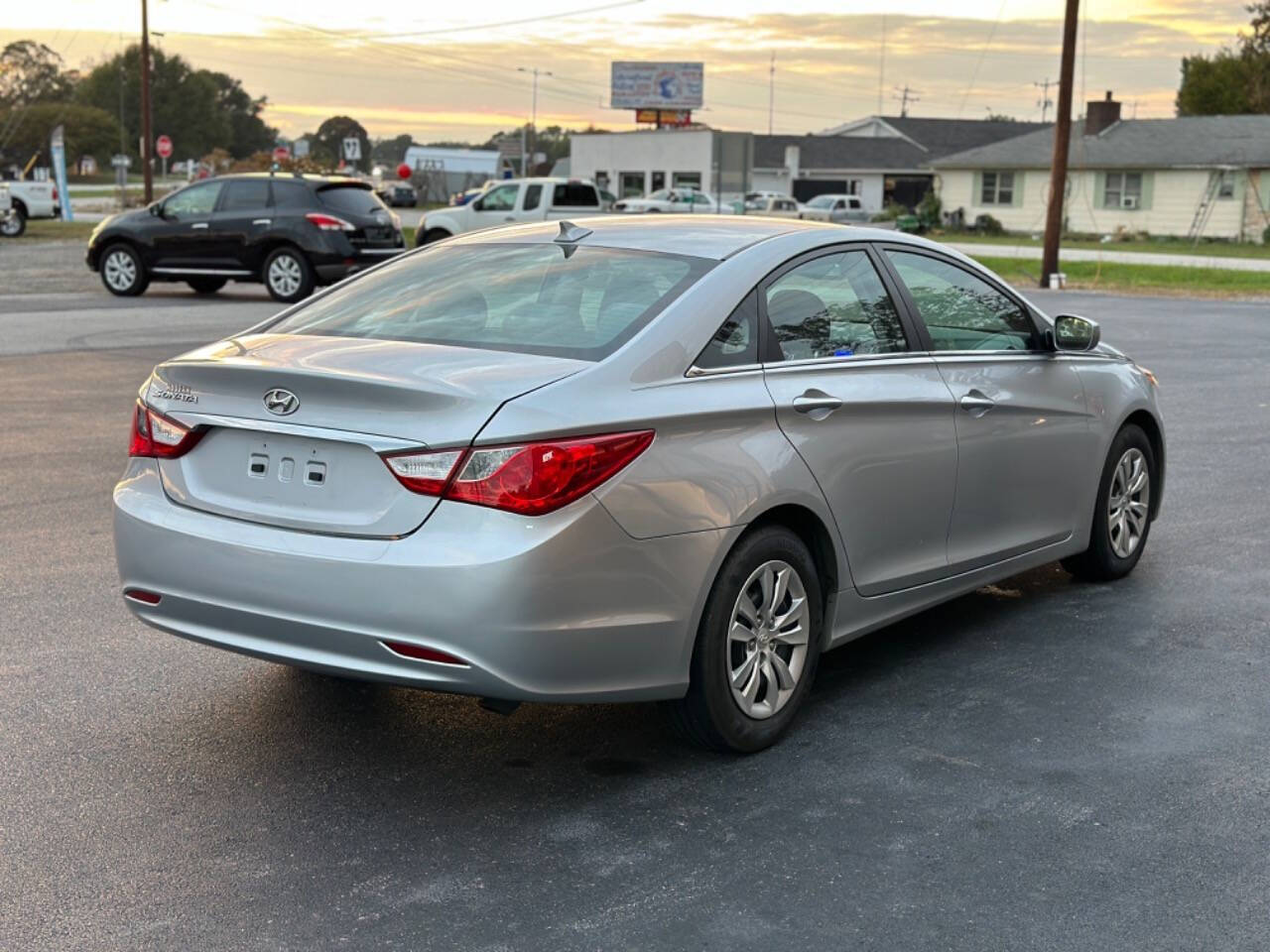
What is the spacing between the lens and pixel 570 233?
5387 mm

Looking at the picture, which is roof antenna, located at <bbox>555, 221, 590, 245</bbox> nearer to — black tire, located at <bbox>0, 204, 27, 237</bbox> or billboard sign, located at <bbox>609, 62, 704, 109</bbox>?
black tire, located at <bbox>0, 204, 27, 237</bbox>

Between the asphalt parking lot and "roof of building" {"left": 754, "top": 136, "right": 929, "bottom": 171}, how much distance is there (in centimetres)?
7637

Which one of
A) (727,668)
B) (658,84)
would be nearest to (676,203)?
(658,84)

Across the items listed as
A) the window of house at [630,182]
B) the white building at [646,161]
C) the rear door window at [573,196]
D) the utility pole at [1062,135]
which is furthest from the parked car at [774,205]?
the utility pole at [1062,135]

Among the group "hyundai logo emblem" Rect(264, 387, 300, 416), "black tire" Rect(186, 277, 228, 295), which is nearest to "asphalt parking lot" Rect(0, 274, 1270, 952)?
"hyundai logo emblem" Rect(264, 387, 300, 416)

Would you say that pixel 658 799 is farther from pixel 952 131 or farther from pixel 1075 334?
pixel 952 131

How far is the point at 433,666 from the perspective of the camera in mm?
4047

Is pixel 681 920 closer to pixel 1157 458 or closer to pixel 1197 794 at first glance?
pixel 1197 794

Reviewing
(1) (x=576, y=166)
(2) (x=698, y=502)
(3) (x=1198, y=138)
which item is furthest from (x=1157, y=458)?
(1) (x=576, y=166)

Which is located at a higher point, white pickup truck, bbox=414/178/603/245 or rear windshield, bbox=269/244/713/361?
white pickup truck, bbox=414/178/603/245

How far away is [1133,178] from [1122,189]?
0.62 metres

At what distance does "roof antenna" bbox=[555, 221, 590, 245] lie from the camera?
17.4 feet

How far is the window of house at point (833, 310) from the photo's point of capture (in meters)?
5.01

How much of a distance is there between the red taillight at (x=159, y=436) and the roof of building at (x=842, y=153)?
7755 centimetres
